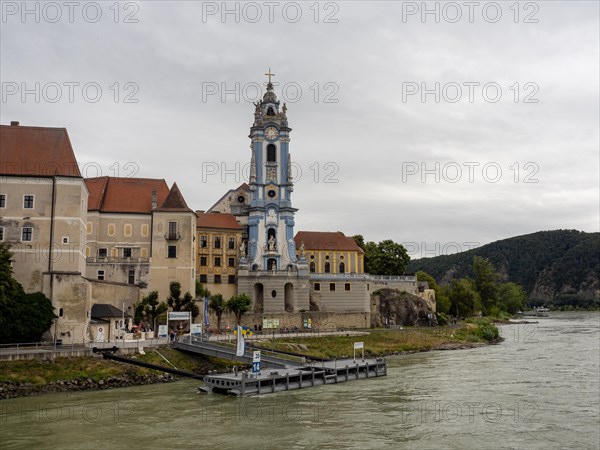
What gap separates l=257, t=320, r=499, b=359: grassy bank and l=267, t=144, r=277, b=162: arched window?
24628mm

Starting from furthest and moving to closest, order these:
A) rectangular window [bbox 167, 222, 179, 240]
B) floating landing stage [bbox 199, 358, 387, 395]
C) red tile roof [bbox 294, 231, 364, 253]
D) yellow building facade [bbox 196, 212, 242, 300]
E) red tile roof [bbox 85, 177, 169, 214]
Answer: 1. red tile roof [bbox 294, 231, 364, 253]
2. yellow building facade [bbox 196, 212, 242, 300]
3. red tile roof [bbox 85, 177, 169, 214]
4. rectangular window [bbox 167, 222, 179, 240]
5. floating landing stage [bbox 199, 358, 387, 395]

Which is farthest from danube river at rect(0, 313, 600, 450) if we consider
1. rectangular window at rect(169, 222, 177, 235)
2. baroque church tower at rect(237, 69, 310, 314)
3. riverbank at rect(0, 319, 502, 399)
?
baroque church tower at rect(237, 69, 310, 314)

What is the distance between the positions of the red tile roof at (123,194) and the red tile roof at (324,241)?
24223 mm

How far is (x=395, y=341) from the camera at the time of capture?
2687 inches

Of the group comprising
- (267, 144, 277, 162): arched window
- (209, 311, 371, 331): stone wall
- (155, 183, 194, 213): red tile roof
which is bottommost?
(209, 311, 371, 331): stone wall

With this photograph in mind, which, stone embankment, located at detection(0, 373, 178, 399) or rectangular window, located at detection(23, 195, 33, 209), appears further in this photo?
rectangular window, located at detection(23, 195, 33, 209)

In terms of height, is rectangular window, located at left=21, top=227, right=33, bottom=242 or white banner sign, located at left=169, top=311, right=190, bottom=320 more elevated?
rectangular window, located at left=21, top=227, right=33, bottom=242

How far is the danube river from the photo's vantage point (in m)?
26.1

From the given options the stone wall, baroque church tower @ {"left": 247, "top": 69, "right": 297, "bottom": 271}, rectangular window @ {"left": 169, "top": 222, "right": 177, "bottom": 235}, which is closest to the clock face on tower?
baroque church tower @ {"left": 247, "top": 69, "right": 297, "bottom": 271}

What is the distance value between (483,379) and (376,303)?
40028 millimetres

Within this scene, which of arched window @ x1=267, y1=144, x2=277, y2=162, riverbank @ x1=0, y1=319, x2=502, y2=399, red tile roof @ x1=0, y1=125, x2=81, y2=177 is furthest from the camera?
arched window @ x1=267, y1=144, x2=277, y2=162

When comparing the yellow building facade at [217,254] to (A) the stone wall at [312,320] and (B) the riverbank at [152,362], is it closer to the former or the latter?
(A) the stone wall at [312,320]

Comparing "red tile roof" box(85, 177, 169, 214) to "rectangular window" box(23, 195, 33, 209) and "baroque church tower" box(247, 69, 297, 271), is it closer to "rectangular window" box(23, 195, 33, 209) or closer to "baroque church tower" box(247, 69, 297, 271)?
"baroque church tower" box(247, 69, 297, 271)

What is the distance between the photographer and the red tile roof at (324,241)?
8544cm
